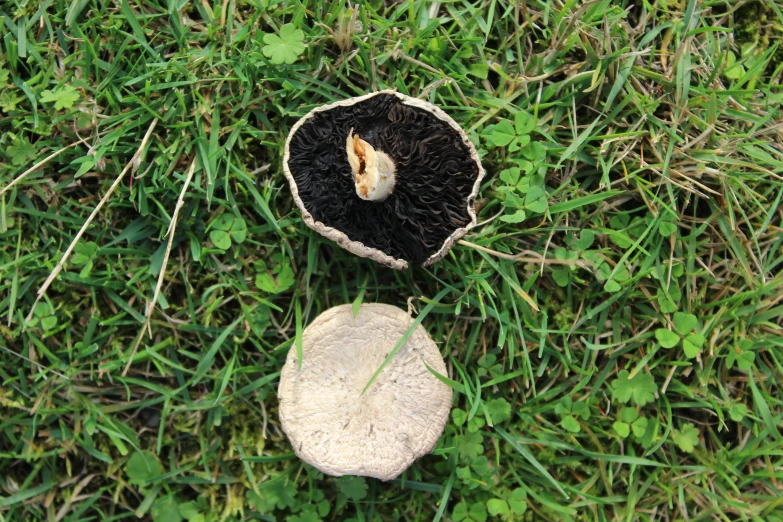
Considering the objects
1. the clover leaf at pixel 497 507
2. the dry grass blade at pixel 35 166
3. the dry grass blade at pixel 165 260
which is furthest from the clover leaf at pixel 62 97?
the clover leaf at pixel 497 507

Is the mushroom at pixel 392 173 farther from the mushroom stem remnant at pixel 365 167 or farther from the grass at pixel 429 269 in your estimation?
the grass at pixel 429 269

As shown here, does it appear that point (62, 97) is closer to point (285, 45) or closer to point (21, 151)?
point (21, 151)

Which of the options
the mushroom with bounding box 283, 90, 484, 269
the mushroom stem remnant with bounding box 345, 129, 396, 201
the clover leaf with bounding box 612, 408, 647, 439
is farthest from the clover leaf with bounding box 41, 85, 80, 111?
the clover leaf with bounding box 612, 408, 647, 439

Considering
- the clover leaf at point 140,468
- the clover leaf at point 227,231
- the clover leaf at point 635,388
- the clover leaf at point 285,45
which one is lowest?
the clover leaf at point 140,468

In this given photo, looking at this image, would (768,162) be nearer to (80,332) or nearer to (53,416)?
(80,332)

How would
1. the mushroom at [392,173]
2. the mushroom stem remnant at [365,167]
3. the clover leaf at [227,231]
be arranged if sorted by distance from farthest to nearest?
the clover leaf at [227,231] → the mushroom at [392,173] → the mushroom stem remnant at [365,167]

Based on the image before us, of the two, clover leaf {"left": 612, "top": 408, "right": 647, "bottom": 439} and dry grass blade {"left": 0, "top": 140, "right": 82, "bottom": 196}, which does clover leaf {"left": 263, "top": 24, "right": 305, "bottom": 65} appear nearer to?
dry grass blade {"left": 0, "top": 140, "right": 82, "bottom": 196}

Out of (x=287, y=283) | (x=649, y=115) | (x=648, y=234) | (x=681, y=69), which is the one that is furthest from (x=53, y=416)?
(x=681, y=69)
